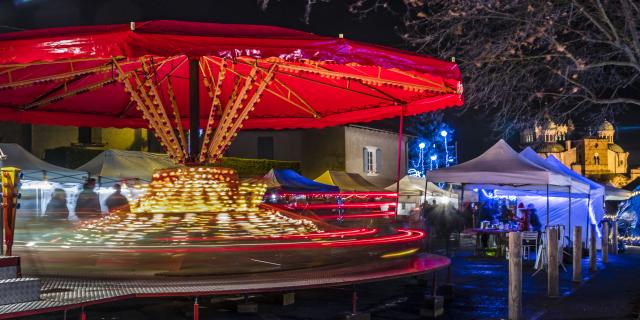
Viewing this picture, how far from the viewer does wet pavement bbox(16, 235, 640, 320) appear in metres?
10.8

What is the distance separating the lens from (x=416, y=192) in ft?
133

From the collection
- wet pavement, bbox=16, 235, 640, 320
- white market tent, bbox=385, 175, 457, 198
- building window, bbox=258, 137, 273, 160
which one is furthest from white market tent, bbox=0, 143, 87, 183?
building window, bbox=258, 137, 273, 160

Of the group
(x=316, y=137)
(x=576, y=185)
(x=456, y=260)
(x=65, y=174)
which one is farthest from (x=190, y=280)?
(x=316, y=137)

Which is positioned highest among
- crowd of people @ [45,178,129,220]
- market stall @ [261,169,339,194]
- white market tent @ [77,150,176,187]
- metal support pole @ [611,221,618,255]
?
white market tent @ [77,150,176,187]

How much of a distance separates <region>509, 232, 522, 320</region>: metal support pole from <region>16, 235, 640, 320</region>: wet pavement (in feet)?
2.11

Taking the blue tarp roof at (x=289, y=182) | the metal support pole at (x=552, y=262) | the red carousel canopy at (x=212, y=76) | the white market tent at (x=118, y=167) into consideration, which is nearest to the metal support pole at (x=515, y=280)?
the red carousel canopy at (x=212, y=76)

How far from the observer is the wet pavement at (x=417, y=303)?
1080 centimetres

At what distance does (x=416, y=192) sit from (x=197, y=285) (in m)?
33.5

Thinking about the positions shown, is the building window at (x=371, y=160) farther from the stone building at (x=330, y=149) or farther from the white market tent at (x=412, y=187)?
the white market tent at (x=412, y=187)

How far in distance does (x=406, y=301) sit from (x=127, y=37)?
7.01 metres

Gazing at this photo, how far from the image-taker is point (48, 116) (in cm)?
1391

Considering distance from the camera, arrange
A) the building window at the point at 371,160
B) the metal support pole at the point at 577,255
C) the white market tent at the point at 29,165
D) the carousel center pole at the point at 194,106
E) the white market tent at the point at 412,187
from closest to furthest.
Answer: the carousel center pole at the point at 194,106 → the metal support pole at the point at 577,255 → the white market tent at the point at 29,165 → the white market tent at the point at 412,187 → the building window at the point at 371,160

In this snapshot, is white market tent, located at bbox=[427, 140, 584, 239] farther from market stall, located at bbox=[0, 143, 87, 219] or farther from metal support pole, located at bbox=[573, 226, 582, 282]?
market stall, located at bbox=[0, 143, 87, 219]

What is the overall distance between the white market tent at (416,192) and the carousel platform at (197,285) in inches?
1111
